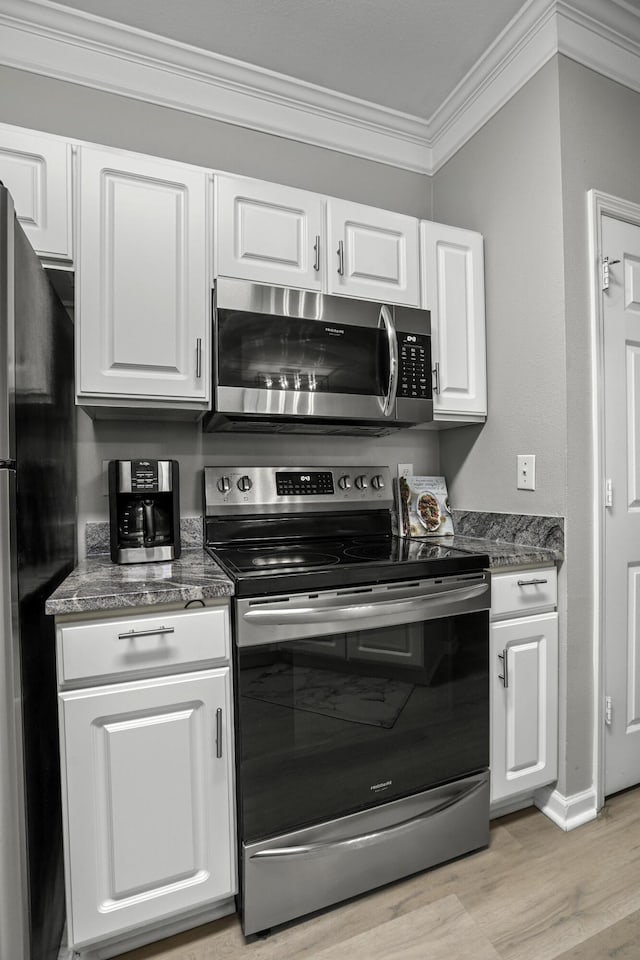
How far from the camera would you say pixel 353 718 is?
141cm

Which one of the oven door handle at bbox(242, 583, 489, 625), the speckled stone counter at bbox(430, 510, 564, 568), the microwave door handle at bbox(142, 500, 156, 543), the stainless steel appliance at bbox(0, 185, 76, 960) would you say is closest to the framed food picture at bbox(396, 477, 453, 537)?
the speckled stone counter at bbox(430, 510, 564, 568)

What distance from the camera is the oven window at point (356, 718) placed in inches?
50.9

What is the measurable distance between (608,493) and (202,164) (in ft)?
6.47

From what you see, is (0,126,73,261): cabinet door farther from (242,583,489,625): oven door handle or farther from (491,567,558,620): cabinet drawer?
(491,567,558,620): cabinet drawer

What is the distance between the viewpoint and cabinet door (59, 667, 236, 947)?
45.9 inches

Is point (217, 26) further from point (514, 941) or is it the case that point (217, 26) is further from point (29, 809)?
point (514, 941)

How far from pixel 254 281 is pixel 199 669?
1.23 metres

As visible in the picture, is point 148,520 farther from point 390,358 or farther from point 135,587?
point 390,358

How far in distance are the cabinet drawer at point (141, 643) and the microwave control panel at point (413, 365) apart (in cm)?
104

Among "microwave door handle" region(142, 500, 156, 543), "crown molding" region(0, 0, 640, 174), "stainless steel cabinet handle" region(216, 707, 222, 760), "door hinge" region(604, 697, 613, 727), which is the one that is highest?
"crown molding" region(0, 0, 640, 174)

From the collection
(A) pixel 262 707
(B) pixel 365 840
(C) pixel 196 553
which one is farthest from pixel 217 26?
(B) pixel 365 840

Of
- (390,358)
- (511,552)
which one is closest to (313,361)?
(390,358)

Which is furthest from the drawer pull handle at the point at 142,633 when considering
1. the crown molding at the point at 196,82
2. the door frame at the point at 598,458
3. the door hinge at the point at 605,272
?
the crown molding at the point at 196,82

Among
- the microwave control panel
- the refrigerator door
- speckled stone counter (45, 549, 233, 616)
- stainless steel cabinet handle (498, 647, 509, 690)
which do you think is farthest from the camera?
the microwave control panel
